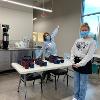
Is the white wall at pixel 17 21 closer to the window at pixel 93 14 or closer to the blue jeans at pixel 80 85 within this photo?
the window at pixel 93 14

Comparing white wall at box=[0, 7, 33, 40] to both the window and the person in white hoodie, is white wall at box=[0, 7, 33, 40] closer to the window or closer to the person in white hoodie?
the window

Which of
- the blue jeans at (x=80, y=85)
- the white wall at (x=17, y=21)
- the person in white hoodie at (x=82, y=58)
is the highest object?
the white wall at (x=17, y=21)

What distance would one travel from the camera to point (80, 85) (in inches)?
112

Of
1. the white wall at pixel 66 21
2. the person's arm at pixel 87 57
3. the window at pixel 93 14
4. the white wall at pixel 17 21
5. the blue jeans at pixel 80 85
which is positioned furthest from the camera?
the white wall at pixel 66 21

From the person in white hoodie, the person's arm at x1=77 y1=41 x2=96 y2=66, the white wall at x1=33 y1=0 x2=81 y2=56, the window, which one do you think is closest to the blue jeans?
the person in white hoodie

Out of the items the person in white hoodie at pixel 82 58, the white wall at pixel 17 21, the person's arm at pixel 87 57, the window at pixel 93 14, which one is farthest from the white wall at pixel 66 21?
the person's arm at pixel 87 57

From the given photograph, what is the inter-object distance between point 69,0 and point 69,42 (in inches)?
79.8

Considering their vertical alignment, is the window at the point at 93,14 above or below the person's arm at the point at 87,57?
above

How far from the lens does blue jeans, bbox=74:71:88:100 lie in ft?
9.27

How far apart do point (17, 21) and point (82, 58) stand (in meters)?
4.13

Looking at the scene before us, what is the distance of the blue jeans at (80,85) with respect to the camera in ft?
9.27

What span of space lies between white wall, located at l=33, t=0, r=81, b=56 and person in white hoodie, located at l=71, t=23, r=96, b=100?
3.95 m

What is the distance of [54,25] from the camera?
26.5ft

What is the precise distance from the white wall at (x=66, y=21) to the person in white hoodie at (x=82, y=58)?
3.95 meters
